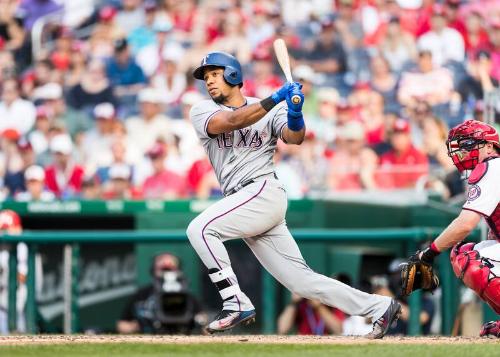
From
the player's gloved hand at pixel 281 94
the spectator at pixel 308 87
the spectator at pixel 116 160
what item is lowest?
the spectator at pixel 116 160

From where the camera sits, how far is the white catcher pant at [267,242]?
621 cm

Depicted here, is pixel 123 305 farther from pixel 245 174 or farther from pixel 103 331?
pixel 245 174

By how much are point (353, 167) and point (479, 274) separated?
4313mm

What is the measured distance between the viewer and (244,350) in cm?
593

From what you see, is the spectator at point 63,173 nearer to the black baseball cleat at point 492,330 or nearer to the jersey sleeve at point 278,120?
the jersey sleeve at point 278,120

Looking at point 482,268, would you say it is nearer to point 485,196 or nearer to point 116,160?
point 485,196

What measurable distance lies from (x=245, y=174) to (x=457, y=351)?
144 centimetres

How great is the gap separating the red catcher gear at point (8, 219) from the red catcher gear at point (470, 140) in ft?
14.5

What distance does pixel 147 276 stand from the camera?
9.69 meters

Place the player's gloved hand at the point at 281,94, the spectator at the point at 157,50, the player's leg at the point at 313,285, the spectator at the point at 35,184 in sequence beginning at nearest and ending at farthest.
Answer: the player's gloved hand at the point at 281,94 → the player's leg at the point at 313,285 → the spectator at the point at 35,184 → the spectator at the point at 157,50


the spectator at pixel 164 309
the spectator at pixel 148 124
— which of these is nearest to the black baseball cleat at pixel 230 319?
the spectator at pixel 164 309

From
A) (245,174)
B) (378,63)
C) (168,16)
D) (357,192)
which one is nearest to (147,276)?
(357,192)

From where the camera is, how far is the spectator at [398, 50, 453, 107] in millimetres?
12250

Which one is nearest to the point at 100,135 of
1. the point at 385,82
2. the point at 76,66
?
the point at 76,66
